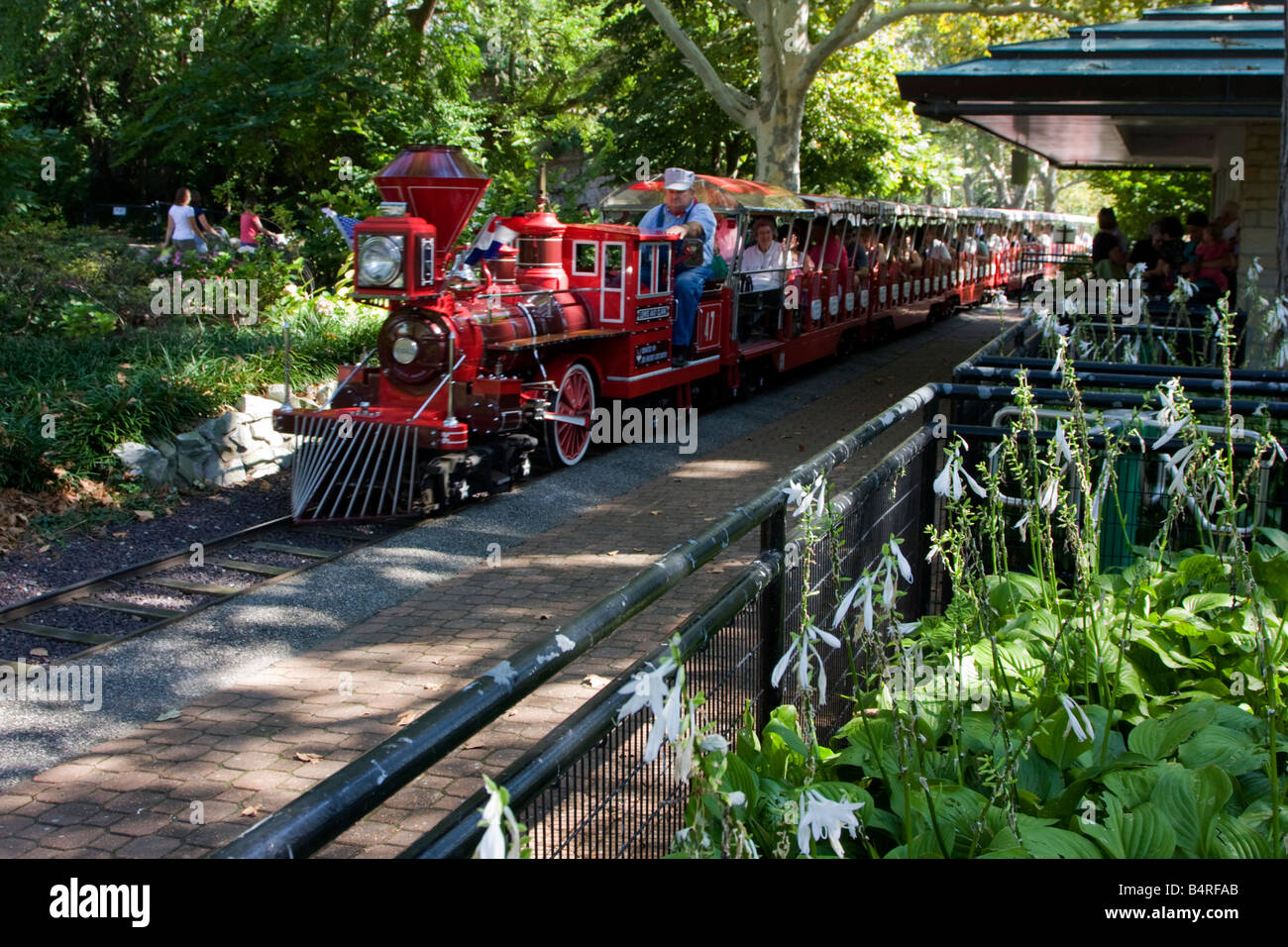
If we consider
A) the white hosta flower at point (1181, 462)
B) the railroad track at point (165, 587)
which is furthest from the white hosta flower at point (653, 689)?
the railroad track at point (165, 587)

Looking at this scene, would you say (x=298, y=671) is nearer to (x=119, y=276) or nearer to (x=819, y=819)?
(x=819, y=819)

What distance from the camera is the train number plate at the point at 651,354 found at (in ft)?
40.1

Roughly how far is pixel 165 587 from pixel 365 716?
8.79 ft

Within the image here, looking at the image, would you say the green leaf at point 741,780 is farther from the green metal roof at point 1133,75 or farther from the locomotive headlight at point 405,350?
the green metal roof at point 1133,75

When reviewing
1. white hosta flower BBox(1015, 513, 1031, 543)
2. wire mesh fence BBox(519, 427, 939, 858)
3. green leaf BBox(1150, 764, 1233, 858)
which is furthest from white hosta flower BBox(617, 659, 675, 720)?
white hosta flower BBox(1015, 513, 1031, 543)

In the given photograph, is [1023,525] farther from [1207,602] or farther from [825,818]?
[825,818]

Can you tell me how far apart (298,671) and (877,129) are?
77.8 ft

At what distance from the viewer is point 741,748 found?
135 inches

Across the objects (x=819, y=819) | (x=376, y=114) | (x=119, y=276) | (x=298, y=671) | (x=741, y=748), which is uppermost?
(x=376, y=114)

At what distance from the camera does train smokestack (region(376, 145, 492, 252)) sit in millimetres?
9477

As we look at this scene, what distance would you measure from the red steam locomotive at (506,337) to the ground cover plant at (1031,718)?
5351 millimetres

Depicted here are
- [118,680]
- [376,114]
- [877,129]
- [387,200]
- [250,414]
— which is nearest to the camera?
[118,680]

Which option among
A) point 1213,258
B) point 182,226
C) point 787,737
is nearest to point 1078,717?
point 787,737

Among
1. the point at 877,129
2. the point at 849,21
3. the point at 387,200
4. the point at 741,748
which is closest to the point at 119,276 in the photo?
the point at 387,200
